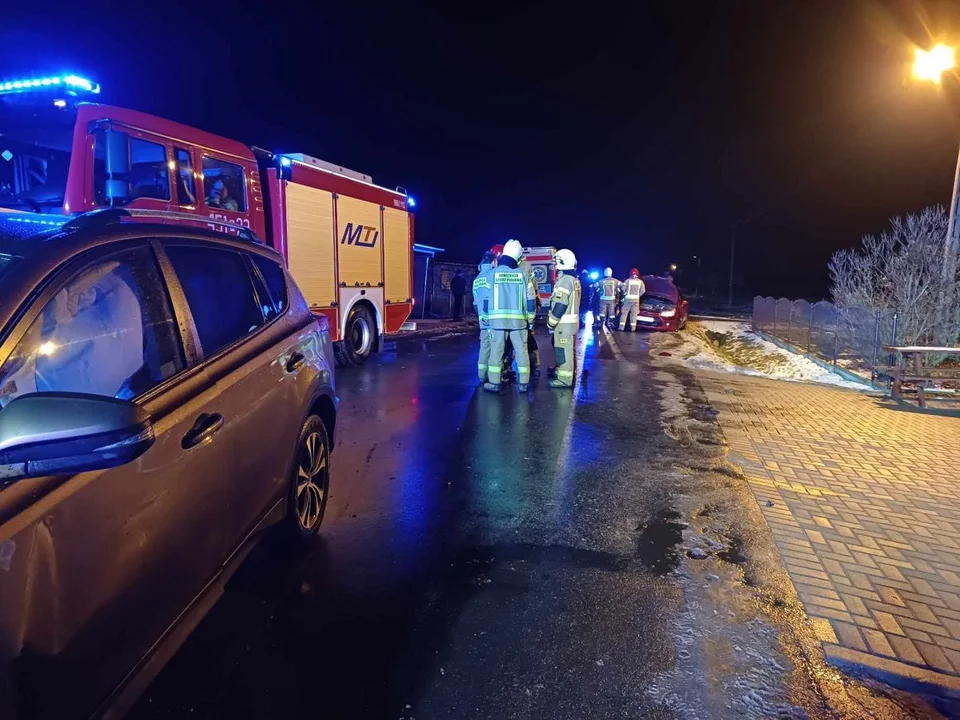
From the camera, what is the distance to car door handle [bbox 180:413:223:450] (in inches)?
86.7

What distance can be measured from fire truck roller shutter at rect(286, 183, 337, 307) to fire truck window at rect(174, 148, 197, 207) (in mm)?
1507

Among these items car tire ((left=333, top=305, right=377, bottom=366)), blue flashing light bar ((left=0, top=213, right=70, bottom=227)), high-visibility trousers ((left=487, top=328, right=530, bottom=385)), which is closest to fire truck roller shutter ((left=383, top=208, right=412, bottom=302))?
car tire ((left=333, top=305, right=377, bottom=366))

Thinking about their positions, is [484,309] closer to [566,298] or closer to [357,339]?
[566,298]

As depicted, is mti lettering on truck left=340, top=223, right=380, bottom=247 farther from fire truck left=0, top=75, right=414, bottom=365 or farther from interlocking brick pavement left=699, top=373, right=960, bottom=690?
interlocking brick pavement left=699, top=373, right=960, bottom=690

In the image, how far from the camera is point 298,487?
11.4 feet

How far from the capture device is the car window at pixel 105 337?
188 cm

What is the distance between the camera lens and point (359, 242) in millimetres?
10594

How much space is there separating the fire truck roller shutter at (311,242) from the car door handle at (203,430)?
6602 millimetres

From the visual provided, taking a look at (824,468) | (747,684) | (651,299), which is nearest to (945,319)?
(824,468)

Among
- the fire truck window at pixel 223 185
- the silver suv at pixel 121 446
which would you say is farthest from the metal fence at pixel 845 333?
the fire truck window at pixel 223 185

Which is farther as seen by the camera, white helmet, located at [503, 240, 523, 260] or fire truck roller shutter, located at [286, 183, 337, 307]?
fire truck roller shutter, located at [286, 183, 337, 307]

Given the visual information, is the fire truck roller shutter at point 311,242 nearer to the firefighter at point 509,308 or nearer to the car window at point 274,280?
the firefighter at point 509,308

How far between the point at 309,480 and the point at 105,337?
1693 mm

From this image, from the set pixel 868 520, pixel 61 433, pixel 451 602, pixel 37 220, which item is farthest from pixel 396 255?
pixel 61 433
